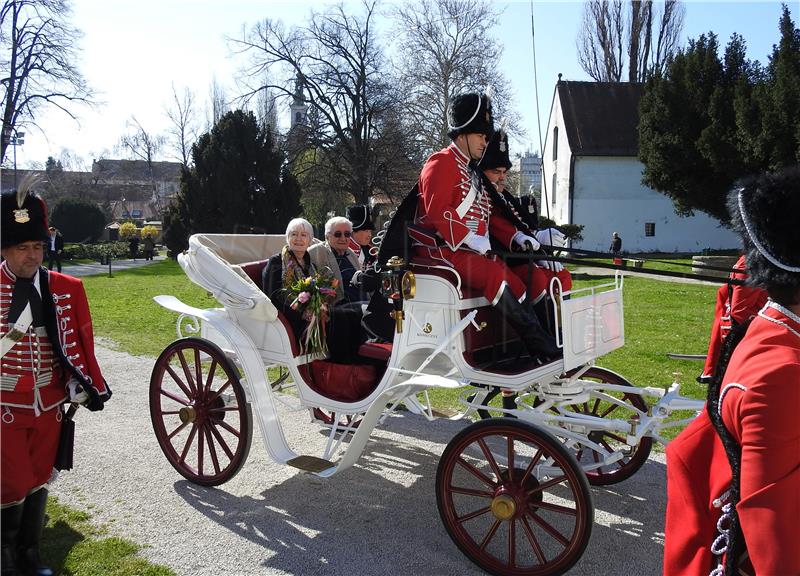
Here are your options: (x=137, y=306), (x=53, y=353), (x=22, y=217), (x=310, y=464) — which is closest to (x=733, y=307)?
(x=310, y=464)

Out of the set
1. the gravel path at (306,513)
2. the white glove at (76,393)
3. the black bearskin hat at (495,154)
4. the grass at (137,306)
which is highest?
the black bearskin hat at (495,154)

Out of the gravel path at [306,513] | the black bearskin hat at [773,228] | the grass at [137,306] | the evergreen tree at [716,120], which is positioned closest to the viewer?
the black bearskin hat at [773,228]

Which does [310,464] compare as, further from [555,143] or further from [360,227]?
[555,143]

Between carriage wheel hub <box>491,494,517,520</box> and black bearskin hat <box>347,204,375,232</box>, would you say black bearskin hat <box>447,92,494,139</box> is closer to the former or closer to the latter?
carriage wheel hub <box>491,494,517,520</box>

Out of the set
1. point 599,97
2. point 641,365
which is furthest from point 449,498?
point 599,97

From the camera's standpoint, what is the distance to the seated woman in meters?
4.88

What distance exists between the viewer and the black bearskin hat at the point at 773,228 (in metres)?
1.78

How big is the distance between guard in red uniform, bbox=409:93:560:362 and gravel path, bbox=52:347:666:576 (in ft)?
3.89

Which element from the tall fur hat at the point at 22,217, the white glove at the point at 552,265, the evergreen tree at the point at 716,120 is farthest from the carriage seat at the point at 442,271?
the evergreen tree at the point at 716,120

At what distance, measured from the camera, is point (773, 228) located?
1.81m

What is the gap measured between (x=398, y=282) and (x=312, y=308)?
1.00 m

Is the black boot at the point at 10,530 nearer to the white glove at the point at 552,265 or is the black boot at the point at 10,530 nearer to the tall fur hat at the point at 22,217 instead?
the tall fur hat at the point at 22,217

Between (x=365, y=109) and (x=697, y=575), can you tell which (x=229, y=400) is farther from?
(x=365, y=109)

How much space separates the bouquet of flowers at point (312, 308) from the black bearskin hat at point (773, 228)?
319 cm
